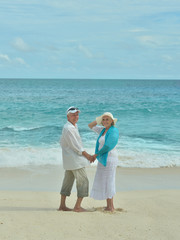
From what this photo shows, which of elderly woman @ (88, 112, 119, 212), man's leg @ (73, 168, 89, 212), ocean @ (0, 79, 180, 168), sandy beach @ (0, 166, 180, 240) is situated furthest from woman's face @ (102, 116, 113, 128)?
ocean @ (0, 79, 180, 168)

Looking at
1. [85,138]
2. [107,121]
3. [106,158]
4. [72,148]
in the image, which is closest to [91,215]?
[106,158]

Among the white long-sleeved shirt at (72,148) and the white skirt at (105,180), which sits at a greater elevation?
the white long-sleeved shirt at (72,148)

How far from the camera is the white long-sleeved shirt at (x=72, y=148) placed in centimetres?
509

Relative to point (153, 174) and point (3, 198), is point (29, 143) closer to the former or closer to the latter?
point (153, 174)

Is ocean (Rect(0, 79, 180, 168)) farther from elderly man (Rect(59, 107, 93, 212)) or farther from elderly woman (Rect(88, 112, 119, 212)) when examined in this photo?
elderly man (Rect(59, 107, 93, 212))

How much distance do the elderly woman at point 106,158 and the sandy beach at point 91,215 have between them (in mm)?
313

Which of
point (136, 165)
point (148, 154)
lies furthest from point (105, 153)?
point (148, 154)

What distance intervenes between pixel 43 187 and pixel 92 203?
7.50 feet

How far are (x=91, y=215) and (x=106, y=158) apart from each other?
2.73 feet

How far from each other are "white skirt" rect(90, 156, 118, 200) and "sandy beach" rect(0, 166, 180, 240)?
0.28 metres

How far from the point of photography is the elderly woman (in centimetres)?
514

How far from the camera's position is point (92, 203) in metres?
6.08

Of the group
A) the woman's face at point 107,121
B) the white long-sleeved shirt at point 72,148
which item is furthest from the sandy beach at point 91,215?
the woman's face at point 107,121

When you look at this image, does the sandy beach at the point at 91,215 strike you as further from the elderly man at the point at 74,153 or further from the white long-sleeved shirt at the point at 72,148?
the white long-sleeved shirt at the point at 72,148
